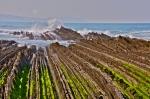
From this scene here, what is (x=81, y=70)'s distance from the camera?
34.2m

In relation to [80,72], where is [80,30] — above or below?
below

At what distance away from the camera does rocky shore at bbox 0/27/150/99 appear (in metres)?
25.9

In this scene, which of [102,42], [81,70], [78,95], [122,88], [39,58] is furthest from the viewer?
[102,42]

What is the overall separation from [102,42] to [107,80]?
22612 millimetres

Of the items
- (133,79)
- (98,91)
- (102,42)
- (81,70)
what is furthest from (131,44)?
(98,91)

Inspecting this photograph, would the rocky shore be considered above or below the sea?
above

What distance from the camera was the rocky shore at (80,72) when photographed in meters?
25.9

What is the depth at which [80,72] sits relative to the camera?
33.3 m

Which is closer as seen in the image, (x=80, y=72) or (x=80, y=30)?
(x=80, y=72)

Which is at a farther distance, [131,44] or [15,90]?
[131,44]

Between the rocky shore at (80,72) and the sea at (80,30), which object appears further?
the sea at (80,30)

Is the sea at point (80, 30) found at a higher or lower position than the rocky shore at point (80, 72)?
lower

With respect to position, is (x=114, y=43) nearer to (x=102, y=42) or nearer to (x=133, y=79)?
(x=102, y=42)

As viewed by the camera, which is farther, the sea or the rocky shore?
the sea
